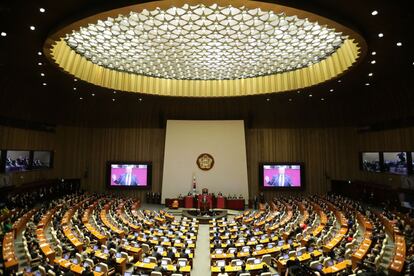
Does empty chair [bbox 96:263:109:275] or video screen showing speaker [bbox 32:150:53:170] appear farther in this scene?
video screen showing speaker [bbox 32:150:53:170]

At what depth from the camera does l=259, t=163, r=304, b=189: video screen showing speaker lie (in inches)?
1030

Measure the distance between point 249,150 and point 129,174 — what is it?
1147 centimetres

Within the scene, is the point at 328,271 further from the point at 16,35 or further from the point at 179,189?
the point at 179,189

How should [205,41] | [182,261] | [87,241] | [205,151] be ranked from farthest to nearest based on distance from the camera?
1. [205,151]
2. [205,41]
3. [87,241]
4. [182,261]

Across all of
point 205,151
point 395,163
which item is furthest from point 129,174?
point 395,163

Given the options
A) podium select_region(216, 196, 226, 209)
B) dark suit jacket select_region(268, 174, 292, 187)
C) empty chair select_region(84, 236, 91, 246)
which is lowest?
empty chair select_region(84, 236, 91, 246)

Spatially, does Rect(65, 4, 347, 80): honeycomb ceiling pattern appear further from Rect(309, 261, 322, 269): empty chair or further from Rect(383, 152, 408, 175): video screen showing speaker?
Rect(383, 152, 408, 175): video screen showing speaker

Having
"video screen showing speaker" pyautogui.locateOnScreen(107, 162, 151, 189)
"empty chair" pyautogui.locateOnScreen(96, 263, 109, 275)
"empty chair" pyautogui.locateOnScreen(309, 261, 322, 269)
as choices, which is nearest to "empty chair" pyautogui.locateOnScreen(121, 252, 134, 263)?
"empty chair" pyautogui.locateOnScreen(96, 263, 109, 275)

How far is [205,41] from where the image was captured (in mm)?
15094

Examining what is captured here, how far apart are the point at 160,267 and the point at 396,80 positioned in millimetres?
16525

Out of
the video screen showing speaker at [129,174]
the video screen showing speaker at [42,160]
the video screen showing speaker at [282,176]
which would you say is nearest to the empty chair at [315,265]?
the video screen showing speaker at [282,176]

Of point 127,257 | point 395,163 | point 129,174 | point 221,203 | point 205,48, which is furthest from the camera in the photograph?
point 129,174

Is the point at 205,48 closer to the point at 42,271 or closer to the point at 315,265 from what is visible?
the point at 315,265

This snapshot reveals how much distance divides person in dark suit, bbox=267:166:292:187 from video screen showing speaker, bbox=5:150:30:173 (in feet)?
65.8
